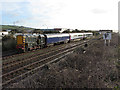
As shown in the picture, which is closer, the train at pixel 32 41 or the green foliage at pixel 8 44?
the train at pixel 32 41

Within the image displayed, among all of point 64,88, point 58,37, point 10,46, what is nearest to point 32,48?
point 10,46

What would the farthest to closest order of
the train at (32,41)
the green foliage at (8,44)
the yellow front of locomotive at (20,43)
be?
the green foliage at (8,44), the train at (32,41), the yellow front of locomotive at (20,43)

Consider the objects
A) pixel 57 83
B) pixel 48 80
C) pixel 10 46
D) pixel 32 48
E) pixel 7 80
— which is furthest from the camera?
pixel 10 46

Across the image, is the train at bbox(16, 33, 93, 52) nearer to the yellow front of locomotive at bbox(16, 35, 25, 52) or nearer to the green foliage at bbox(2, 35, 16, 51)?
the yellow front of locomotive at bbox(16, 35, 25, 52)

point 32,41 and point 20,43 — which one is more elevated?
point 32,41

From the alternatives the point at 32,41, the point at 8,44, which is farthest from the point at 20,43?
the point at 8,44

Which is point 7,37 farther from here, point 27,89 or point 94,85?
point 94,85

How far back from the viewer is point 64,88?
5445 millimetres

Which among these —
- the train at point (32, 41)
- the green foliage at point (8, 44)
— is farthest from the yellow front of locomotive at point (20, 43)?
the green foliage at point (8, 44)

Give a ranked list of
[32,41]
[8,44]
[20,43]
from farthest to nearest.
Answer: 1. [8,44]
2. [32,41]
3. [20,43]

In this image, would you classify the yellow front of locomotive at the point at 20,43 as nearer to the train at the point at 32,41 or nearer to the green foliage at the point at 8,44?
the train at the point at 32,41

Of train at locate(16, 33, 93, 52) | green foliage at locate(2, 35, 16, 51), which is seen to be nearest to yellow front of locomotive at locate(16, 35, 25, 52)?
train at locate(16, 33, 93, 52)

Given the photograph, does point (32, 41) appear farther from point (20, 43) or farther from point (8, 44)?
point (8, 44)

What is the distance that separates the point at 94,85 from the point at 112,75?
8.56ft
